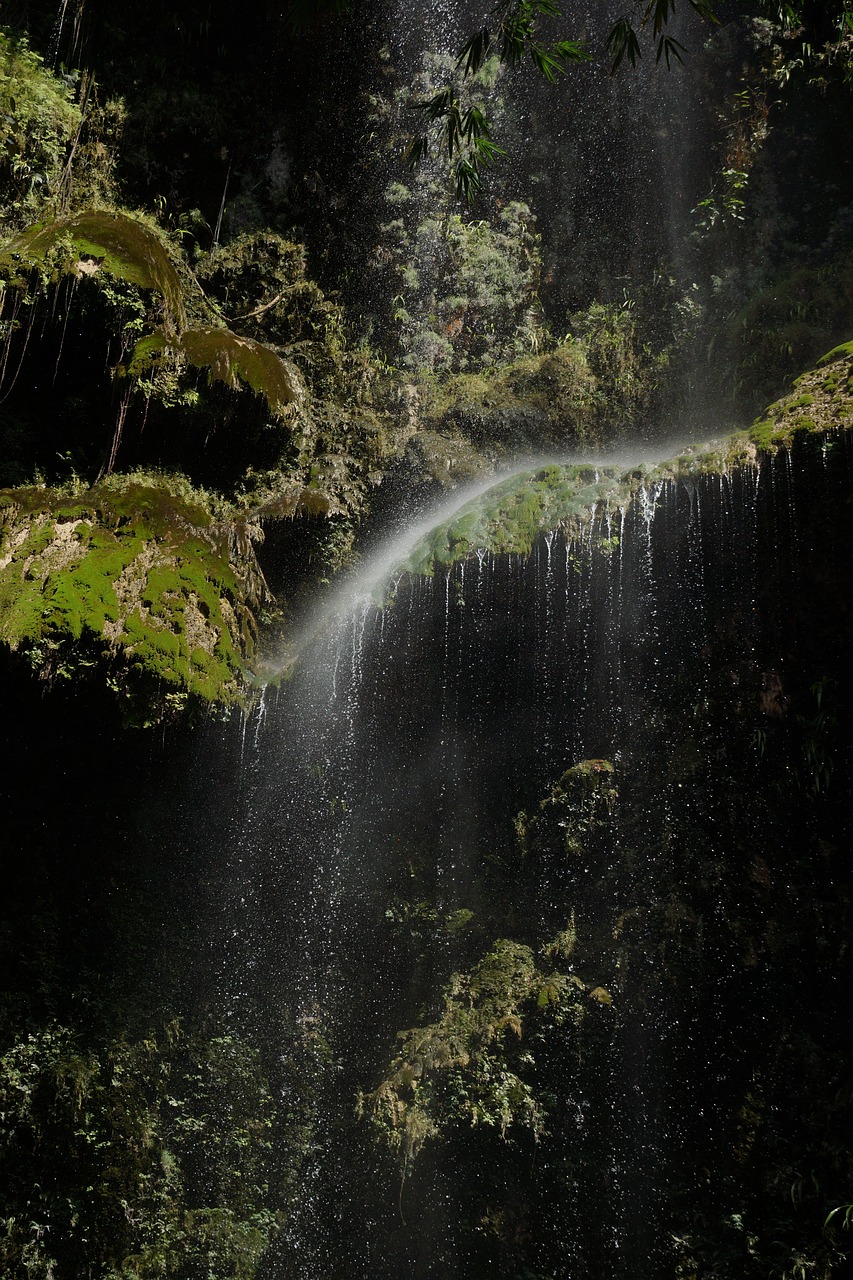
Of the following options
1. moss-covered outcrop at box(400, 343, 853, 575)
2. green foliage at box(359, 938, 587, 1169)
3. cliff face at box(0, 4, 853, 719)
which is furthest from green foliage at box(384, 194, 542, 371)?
green foliage at box(359, 938, 587, 1169)

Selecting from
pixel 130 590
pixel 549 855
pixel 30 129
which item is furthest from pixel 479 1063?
pixel 30 129

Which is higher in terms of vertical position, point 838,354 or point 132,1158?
point 838,354

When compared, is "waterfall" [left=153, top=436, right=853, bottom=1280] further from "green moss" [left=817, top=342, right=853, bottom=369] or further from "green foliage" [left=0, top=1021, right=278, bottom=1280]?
"green moss" [left=817, top=342, right=853, bottom=369]

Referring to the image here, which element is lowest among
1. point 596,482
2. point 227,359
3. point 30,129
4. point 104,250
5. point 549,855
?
point 549,855

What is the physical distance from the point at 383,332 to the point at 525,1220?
24.2 feet

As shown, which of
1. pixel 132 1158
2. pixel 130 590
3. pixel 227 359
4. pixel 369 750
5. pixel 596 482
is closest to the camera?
pixel 130 590

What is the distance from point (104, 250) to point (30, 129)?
171 centimetres

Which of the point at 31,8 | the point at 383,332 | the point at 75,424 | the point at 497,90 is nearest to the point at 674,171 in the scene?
the point at 497,90

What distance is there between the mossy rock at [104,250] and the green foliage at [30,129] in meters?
0.56

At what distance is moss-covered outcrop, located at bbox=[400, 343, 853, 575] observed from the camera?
5.33 meters

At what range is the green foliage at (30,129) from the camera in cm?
645

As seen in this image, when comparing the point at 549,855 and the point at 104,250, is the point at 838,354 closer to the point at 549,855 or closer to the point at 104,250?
the point at 549,855

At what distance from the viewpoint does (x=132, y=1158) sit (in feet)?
19.3

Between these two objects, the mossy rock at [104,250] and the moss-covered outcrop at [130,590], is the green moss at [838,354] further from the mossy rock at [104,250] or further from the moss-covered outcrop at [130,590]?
the mossy rock at [104,250]
